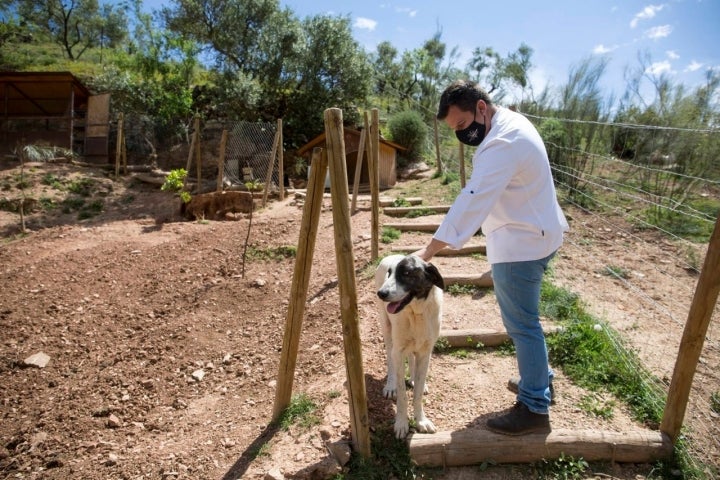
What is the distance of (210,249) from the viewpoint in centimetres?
741

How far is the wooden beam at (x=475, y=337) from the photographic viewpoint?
155 inches

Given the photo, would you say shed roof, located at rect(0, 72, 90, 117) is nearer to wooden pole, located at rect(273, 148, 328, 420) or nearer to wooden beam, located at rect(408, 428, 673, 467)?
wooden pole, located at rect(273, 148, 328, 420)

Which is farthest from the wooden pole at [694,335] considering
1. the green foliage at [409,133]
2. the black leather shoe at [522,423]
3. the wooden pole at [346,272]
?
the green foliage at [409,133]

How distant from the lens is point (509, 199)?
241cm

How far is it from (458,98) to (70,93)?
1897 cm

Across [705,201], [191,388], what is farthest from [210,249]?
[705,201]

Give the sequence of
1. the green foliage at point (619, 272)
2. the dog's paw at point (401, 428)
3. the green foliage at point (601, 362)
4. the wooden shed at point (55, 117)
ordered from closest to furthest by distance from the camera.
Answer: the dog's paw at point (401, 428) → the green foliage at point (601, 362) → the green foliage at point (619, 272) → the wooden shed at point (55, 117)

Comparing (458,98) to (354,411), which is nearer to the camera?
(458,98)

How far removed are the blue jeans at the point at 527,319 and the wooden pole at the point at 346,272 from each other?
2.79ft

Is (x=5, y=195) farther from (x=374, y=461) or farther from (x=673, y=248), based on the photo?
(x=673, y=248)

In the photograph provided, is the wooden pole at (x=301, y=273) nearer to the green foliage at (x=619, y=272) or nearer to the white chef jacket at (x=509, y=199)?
the white chef jacket at (x=509, y=199)

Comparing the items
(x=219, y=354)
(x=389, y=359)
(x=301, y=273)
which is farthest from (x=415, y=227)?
(x=301, y=273)

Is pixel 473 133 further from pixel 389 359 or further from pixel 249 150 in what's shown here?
pixel 249 150

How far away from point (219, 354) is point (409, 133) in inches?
490
